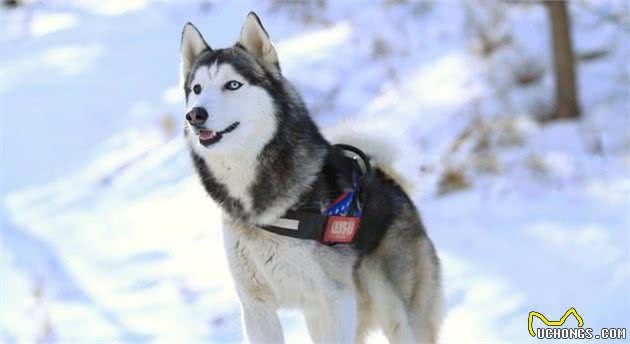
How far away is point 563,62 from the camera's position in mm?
10648

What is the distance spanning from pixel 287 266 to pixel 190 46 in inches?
43.4

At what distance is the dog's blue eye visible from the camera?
363cm

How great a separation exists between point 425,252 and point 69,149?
349 inches

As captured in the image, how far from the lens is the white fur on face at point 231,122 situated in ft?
11.6

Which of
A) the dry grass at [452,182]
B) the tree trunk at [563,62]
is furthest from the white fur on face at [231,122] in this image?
the tree trunk at [563,62]

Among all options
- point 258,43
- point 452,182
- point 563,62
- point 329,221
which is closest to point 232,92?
point 258,43

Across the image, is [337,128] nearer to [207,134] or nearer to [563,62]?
[207,134]

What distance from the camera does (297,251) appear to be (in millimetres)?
3650

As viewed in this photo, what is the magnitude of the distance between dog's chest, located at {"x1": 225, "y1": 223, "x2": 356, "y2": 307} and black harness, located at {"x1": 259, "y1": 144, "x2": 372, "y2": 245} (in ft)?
0.12

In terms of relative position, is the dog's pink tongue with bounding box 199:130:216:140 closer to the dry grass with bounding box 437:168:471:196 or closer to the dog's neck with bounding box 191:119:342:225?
the dog's neck with bounding box 191:119:342:225

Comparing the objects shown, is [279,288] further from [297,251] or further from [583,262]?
[583,262]

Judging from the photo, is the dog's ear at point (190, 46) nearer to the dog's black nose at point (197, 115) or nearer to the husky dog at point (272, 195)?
the husky dog at point (272, 195)

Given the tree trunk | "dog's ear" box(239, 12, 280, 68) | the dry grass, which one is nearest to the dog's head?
"dog's ear" box(239, 12, 280, 68)

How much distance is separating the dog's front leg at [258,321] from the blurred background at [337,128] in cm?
113
